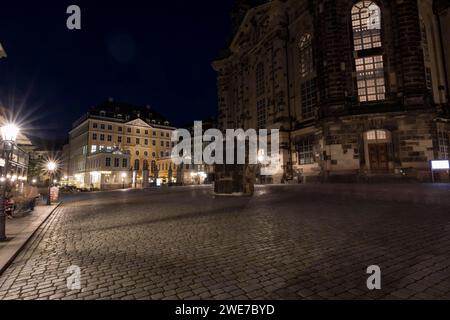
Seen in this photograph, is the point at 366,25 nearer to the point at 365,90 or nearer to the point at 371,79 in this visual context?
the point at 371,79

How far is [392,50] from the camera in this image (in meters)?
21.4

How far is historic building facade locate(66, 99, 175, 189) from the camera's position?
56.3m

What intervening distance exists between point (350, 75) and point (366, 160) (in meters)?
7.76

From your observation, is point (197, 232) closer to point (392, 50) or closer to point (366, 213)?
point (366, 213)

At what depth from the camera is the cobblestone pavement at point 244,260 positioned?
10.4ft

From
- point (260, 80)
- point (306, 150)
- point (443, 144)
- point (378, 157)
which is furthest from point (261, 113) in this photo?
point (443, 144)

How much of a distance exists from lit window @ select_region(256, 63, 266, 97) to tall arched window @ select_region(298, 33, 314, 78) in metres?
7.11

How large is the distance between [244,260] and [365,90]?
908 inches

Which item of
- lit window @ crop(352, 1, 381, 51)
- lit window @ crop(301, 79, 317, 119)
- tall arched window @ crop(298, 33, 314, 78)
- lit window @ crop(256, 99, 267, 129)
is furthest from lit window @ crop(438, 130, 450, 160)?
lit window @ crop(256, 99, 267, 129)

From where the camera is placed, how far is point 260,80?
116 ft

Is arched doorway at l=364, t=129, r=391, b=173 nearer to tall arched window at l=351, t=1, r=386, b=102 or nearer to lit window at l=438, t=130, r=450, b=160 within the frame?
tall arched window at l=351, t=1, r=386, b=102

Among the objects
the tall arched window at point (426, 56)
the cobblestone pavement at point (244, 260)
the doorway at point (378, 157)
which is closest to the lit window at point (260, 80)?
the tall arched window at point (426, 56)

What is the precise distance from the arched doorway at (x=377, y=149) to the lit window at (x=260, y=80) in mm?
16993
